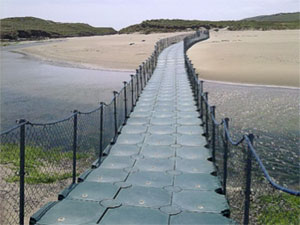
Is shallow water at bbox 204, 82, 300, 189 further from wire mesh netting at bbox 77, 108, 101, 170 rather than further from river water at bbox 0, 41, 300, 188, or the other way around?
wire mesh netting at bbox 77, 108, 101, 170

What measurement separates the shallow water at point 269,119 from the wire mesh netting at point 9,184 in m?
5.57

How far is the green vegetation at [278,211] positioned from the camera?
591 cm

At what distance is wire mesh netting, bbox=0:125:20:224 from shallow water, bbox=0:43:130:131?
2.51m

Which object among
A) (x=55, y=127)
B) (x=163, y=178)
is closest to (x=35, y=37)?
(x=55, y=127)

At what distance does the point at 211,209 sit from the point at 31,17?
544 feet

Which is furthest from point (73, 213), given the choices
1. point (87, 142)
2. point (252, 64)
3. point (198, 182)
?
point (252, 64)

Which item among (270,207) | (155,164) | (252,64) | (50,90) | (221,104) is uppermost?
(252,64)

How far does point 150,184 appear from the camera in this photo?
5.22 metres

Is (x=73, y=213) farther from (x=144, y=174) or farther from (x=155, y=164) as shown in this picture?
(x=155, y=164)

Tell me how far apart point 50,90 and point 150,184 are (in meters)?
15.4

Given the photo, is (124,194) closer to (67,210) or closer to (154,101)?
(67,210)

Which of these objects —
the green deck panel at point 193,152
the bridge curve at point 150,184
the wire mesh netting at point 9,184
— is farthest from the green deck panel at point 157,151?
the wire mesh netting at point 9,184

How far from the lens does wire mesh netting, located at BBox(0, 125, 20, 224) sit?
6.06m

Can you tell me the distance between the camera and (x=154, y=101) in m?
11.5
